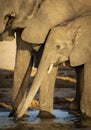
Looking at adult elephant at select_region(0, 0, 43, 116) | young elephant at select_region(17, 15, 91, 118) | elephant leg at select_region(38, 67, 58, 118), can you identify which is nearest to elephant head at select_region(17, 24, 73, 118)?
young elephant at select_region(17, 15, 91, 118)

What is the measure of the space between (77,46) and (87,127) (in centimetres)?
132

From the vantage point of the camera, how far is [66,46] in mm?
12023

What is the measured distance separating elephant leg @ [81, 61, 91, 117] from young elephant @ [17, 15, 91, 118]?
0.07m

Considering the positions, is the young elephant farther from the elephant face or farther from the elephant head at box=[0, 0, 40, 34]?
the elephant face

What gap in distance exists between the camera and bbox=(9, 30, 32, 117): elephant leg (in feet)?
42.3

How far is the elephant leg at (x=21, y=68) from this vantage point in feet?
42.3

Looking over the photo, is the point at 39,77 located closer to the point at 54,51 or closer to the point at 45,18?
the point at 54,51

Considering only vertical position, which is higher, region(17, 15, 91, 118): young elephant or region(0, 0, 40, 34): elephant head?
region(0, 0, 40, 34): elephant head

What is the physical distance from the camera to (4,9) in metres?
12.8

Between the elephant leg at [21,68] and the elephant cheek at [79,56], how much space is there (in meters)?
1.00

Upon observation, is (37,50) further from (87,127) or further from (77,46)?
(87,127)

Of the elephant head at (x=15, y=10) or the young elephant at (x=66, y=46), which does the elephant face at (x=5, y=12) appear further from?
the young elephant at (x=66, y=46)

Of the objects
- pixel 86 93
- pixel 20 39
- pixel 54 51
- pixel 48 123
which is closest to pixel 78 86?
pixel 86 93

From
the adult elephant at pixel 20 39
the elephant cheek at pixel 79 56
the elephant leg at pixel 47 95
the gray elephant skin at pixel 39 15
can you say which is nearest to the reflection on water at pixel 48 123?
the elephant leg at pixel 47 95
